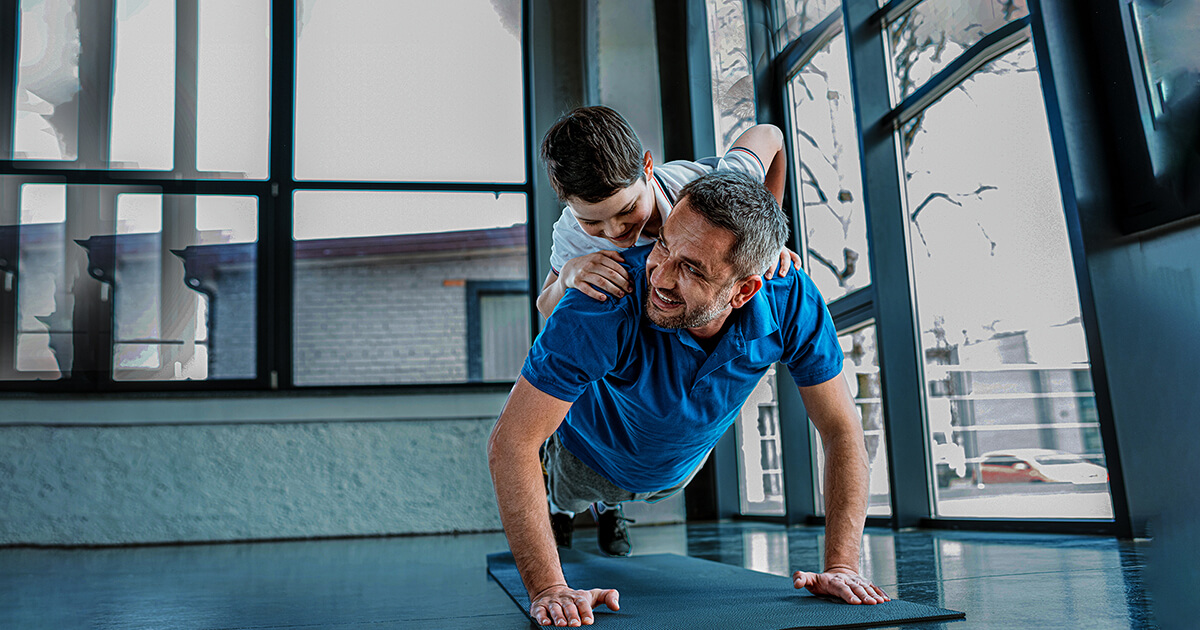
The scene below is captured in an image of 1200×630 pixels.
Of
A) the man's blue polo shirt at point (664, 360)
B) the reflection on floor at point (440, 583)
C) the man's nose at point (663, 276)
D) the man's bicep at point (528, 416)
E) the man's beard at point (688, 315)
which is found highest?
the man's nose at point (663, 276)

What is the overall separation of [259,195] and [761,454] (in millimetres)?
3406

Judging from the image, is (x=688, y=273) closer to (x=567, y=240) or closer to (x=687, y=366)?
(x=687, y=366)

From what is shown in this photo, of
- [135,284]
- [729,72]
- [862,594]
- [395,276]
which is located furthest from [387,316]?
[862,594]

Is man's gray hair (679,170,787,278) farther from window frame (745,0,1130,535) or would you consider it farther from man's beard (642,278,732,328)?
window frame (745,0,1130,535)

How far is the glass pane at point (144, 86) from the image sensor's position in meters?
4.96

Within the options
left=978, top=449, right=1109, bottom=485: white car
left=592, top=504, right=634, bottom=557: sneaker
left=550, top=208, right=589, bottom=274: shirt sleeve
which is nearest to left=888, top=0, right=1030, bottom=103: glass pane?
left=978, top=449, right=1109, bottom=485: white car

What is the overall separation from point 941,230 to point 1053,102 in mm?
807

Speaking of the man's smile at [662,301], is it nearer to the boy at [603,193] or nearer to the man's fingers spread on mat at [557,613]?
the boy at [603,193]

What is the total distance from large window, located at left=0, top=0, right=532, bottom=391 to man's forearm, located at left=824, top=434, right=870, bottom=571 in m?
3.63

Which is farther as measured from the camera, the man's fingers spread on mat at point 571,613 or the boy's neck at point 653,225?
the boy's neck at point 653,225

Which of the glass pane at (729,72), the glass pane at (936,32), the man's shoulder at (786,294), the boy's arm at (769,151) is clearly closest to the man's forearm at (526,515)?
the man's shoulder at (786,294)

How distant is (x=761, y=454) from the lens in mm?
4750

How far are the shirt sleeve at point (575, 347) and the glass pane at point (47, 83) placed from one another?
4.72m

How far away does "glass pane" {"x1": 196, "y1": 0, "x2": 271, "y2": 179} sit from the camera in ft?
16.4
